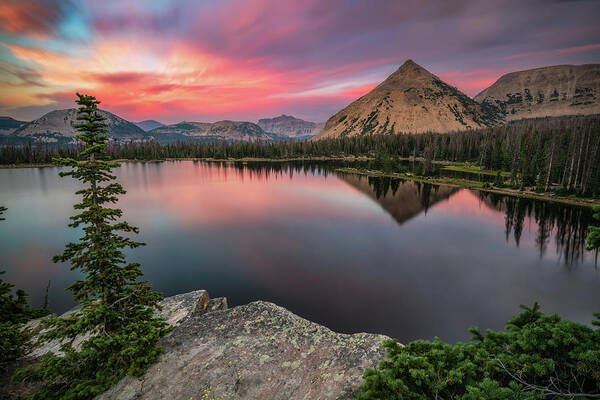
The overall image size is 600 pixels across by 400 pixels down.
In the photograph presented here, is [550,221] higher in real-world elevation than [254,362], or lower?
lower

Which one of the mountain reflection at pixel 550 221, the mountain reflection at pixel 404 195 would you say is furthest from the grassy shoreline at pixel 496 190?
the mountain reflection at pixel 404 195

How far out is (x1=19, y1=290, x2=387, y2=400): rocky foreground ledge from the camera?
8992 mm

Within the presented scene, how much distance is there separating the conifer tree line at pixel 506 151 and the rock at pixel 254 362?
74923 mm

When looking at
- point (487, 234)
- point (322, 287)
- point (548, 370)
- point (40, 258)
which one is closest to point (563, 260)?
point (487, 234)

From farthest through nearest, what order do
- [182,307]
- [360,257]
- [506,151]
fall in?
[506,151]
[360,257]
[182,307]

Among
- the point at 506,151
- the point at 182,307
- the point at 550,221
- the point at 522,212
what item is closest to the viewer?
the point at 182,307

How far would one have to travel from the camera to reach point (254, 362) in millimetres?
10484

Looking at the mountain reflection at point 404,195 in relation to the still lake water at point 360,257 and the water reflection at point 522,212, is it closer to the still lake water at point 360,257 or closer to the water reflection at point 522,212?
the water reflection at point 522,212

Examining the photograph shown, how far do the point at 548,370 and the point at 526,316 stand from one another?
90.8 inches

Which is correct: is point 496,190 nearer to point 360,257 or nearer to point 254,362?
point 360,257

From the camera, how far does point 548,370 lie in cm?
565

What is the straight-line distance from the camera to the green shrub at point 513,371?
516 cm

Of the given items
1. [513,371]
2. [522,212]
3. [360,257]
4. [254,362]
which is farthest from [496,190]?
[254,362]

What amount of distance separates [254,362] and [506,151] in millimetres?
136994
